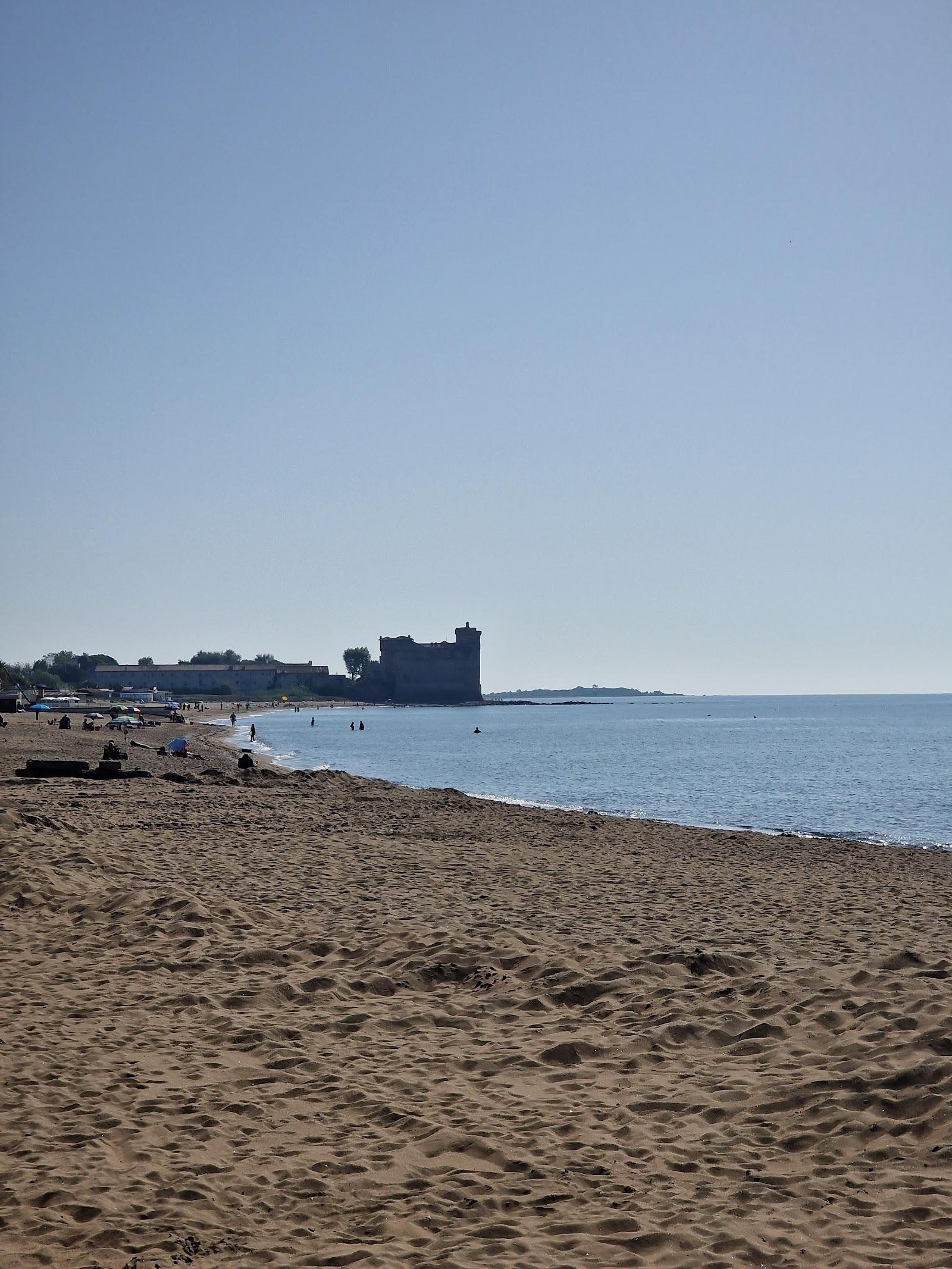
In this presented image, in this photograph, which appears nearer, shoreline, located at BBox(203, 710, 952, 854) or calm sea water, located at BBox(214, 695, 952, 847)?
shoreline, located at BBox(203, 710, 952, 854)

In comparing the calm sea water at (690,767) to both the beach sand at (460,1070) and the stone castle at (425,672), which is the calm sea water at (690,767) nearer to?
the beach sand at (460,1070)

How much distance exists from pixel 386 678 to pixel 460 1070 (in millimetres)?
189765

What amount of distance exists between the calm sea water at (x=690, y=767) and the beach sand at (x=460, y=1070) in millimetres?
15375

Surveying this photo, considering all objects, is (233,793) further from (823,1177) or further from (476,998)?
(823,1177)

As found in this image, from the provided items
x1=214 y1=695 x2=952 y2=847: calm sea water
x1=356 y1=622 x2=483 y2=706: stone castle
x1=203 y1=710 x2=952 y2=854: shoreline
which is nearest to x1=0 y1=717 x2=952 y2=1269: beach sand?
x1=203 y1=710 x2=952 y2=854: shoreline

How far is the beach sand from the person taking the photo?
4711 millimetres

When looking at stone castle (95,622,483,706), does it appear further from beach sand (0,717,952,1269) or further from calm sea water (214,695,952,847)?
beach sand (0,717,952,1269)

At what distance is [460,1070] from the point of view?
270 inches

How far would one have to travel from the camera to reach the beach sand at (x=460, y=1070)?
471 cm

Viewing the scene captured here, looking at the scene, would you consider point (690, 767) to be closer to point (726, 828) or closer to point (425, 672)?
point (726, 828)

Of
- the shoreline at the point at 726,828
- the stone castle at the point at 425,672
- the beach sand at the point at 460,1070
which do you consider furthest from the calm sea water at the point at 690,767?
the stone castle at the point at 425,672

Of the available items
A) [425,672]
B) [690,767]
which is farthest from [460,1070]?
[425,672]

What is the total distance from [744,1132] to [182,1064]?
338cm

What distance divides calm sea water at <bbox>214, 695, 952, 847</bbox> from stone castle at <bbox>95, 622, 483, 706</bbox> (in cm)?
7873
